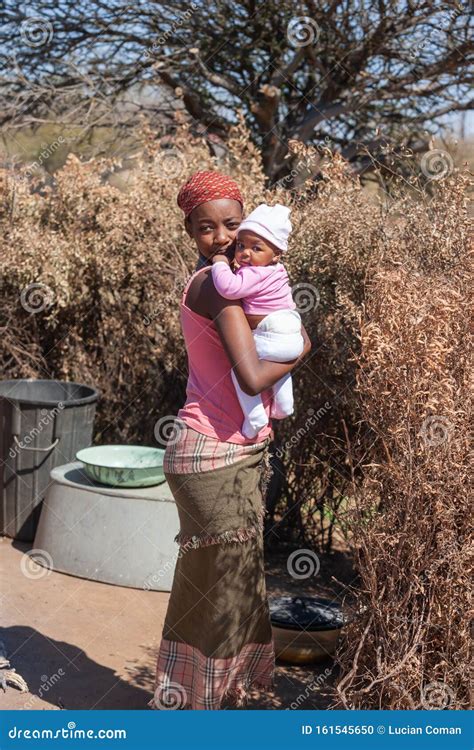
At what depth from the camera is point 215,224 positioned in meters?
3.12

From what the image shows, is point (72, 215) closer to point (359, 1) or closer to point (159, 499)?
point (159, 499)

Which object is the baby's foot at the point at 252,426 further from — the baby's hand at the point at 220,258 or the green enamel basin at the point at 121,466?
the green enamel basin at the point at 121,466

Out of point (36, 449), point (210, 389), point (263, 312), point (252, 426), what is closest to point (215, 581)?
point (252, 426)

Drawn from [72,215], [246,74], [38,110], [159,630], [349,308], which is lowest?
[159,630]

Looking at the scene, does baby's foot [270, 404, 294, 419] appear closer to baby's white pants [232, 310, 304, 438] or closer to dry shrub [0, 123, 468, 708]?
baby's white pants [232, 310, 304, 438]

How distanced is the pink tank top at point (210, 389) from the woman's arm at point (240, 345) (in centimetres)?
13

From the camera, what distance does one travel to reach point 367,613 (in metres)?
3.25

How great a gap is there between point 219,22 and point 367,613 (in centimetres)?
1051

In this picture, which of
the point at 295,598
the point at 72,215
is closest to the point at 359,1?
the point at 72,215

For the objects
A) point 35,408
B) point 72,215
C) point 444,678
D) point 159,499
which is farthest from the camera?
point 72,215

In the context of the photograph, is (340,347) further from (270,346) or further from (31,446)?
(31,446)

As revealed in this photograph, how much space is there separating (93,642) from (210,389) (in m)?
1.90

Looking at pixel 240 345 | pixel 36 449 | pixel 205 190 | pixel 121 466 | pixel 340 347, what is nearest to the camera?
pixel 240 345

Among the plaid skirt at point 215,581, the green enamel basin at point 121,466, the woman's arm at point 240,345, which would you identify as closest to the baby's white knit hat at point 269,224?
the woman's arm at point 240,345
